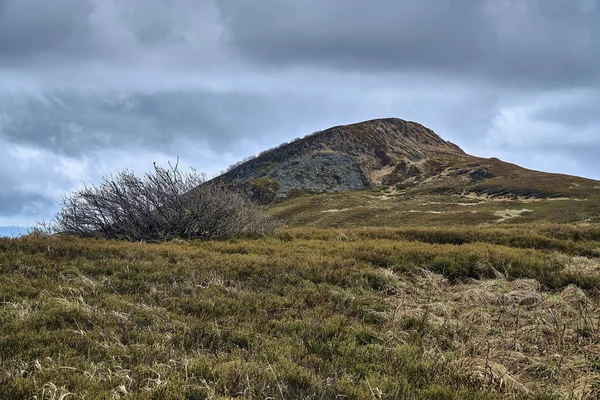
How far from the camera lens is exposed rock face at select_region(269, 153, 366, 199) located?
9925 centimetres

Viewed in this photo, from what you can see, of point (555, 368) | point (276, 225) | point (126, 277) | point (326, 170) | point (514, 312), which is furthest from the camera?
point (326, 170)

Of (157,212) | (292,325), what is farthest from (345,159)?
(292,325)

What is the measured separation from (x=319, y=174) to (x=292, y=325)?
99.3 m

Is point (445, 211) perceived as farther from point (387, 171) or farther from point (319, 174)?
point (387, 171)

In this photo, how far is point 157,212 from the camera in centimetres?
1955

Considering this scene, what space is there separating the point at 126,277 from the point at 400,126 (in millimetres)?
149852

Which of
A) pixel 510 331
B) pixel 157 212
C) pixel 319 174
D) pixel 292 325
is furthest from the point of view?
pixel 319 174

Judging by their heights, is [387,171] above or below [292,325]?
above

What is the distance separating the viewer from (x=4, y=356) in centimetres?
501

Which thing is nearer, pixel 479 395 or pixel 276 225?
pixel 479 395

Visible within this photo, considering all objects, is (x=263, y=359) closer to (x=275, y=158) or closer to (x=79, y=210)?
(x=79, y=210)

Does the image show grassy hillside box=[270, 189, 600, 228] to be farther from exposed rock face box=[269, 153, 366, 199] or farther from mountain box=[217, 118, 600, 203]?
exposed rock face box=[269, 153, 366, 199]

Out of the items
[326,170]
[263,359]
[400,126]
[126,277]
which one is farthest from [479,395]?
[400,126]

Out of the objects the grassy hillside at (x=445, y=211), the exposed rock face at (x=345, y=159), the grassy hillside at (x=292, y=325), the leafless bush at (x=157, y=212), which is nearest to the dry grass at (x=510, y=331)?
the grassy hillside at (x=292, y=325)
